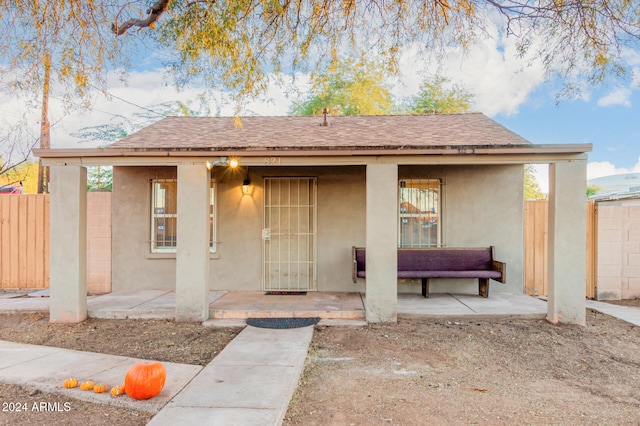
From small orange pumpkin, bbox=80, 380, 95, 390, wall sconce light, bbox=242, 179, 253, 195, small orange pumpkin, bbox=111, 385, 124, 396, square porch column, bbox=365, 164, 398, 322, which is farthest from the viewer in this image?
wall sconce light, bbox=242, 179, 253, 195

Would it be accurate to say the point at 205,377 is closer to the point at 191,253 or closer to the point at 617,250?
the point at 191,253

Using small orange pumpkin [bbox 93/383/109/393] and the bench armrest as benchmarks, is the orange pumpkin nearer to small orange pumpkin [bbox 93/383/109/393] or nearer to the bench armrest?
small orange pumpkin [bbox 93/383/109/393]

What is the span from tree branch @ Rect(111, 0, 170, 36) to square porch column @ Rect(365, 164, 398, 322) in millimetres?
3684

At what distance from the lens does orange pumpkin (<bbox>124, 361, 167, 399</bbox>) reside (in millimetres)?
3320

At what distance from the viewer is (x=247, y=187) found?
26.0ft

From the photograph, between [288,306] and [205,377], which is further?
[288,306]

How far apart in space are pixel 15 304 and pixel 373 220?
640cm

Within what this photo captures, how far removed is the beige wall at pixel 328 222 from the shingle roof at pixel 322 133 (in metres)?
0.73

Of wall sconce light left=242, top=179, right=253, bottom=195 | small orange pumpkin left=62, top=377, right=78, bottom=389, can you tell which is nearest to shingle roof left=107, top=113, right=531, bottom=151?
wall sconce light left=242, top=179, right=253, bottom=195

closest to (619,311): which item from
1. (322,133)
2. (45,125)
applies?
(322,133)

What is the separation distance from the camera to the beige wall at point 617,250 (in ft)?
24.8

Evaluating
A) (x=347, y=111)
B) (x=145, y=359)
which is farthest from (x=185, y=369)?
(x=347, y=111)

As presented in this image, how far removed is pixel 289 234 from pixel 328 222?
852 millimetres

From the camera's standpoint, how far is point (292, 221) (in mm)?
8008
